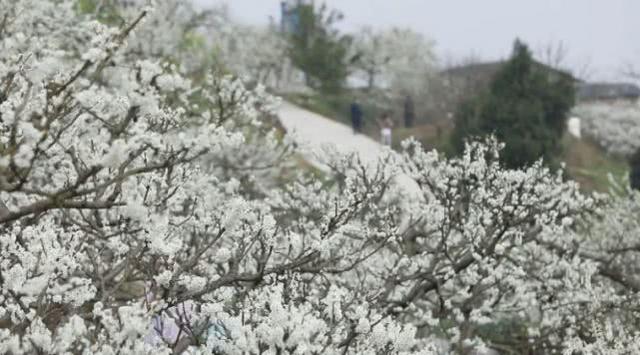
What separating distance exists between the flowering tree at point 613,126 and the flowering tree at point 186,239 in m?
25.1

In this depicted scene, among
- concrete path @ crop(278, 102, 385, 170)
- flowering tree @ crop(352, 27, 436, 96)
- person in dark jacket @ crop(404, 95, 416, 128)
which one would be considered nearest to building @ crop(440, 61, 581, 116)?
person in dark jacket @ crop(404, 95, 416, 128)

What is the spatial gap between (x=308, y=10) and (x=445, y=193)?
3370 centimetres

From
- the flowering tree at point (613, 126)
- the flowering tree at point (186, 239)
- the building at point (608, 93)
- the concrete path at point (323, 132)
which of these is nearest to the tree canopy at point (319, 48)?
the concrete path at point (323, 132)

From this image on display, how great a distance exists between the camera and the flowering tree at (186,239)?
374cm

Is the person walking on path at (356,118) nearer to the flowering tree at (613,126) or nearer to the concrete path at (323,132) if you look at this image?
the concrete path at (323,132)

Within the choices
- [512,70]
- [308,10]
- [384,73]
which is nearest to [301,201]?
[512,70]

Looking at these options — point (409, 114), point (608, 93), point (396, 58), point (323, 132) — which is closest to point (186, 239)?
point (323, 132)

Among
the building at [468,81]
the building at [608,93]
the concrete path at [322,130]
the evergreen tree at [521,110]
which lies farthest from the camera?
the building at [608,93]

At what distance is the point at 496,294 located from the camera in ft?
34.0

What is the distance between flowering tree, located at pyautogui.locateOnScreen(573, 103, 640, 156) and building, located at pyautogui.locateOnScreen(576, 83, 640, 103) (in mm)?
5466

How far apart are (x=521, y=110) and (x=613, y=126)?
760 inches

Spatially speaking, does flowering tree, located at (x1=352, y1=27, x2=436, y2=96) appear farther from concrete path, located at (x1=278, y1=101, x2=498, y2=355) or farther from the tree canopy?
concrete path, located at (x1=278, y1=101, x2=498, y2=355)

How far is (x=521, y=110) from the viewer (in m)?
23.8

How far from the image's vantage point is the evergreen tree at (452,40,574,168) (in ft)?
75.5
